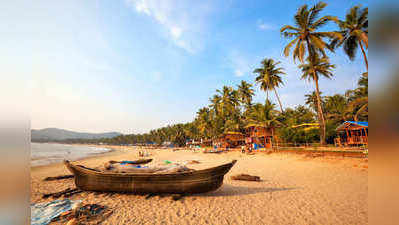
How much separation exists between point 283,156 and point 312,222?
41.1 ft

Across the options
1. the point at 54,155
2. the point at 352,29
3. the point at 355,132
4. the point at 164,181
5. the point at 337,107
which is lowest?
the point at 54,155

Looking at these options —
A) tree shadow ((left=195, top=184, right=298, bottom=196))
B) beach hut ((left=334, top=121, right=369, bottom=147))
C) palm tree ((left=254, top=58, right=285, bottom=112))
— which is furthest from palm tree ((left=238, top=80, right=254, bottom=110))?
tree shadow ((left=195, top=184, right=298, bottom=196))

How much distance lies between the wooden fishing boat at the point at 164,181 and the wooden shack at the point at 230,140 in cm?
2557

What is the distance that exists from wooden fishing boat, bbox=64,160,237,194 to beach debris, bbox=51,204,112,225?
1044 millimetres

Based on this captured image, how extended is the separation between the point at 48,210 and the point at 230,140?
29.7m

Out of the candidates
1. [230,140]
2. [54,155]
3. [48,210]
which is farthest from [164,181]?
[54,155]

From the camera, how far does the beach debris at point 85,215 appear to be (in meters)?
4.42

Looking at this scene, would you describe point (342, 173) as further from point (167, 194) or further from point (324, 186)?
point (167, 194)

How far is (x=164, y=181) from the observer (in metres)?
5.89

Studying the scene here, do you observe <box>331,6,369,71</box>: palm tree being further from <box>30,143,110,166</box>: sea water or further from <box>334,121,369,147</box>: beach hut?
<box>30,143,110,166</box>: sea water

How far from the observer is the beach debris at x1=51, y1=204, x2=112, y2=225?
4.42 m

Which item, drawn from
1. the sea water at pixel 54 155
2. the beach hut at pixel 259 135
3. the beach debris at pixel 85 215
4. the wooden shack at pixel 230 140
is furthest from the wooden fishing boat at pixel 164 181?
the wooden shack at pixel 230 140

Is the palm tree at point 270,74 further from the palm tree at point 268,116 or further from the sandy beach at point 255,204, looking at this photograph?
the sandy beach at point 255,204

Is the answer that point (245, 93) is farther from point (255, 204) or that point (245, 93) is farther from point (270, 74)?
point (255, 204)
